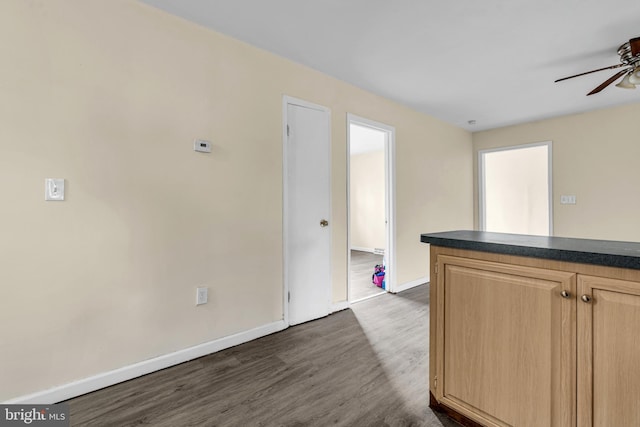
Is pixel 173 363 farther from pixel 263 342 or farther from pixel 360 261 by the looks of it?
pixel 360 261

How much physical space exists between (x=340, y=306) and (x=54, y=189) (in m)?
2.61

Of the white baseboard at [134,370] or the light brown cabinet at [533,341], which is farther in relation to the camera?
the white baseboard at [134,370]

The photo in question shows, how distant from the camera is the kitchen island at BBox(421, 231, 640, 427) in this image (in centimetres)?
99

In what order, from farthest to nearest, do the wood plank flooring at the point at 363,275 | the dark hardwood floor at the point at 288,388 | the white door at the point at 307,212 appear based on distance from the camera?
the wood plank flooring at the point at 363,275 → the white door at the point at 307,212 → the dark hardwood floor at the point at 288,388

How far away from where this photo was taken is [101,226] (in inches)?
70.5

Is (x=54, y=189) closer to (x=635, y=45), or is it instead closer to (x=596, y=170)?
(x=635, y=45)

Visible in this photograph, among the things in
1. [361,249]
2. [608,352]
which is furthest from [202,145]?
[361,249]

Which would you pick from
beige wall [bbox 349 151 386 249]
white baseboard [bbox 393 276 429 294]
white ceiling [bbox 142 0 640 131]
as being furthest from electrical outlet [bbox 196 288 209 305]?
beige wall [bbox 349 151 386 249]

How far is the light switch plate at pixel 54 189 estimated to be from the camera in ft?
5.34

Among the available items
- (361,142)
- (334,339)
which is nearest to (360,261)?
(361,142)

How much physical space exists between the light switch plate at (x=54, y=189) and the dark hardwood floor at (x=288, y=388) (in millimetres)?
1197

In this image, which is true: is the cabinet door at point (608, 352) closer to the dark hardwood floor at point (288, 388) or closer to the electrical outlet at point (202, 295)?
the dark hardwood floor at point (288, 388)

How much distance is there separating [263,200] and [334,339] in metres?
1.36

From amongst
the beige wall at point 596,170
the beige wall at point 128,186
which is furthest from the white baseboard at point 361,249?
the beige wall at point 128,186
